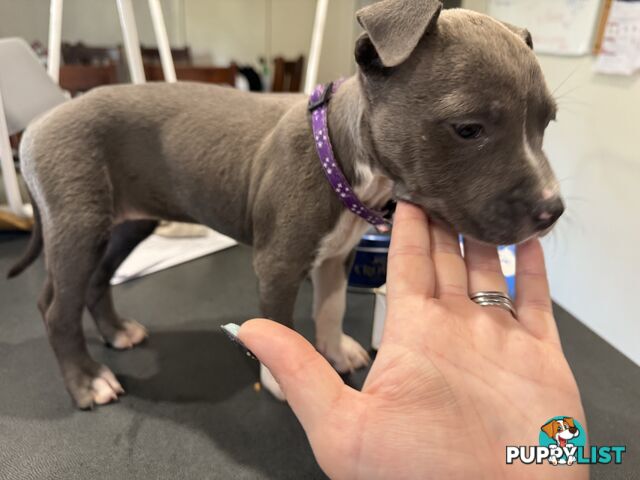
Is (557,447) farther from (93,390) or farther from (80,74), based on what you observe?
(80,74)

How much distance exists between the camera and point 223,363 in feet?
5.03

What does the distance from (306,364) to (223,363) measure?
0.85 meters

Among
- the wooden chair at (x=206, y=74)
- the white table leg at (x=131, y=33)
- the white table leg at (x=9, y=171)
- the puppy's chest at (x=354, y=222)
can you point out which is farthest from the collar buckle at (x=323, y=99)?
the wooden chair at (x=206, y=74)

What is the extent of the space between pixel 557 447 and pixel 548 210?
0.38 meters

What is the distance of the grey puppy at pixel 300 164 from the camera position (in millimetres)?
855

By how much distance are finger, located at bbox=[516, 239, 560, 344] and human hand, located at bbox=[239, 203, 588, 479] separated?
0.04 ft

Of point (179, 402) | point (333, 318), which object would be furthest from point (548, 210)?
point (179, 402)

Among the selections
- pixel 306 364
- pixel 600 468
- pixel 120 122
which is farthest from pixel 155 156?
pixel 600 468

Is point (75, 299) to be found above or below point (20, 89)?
below

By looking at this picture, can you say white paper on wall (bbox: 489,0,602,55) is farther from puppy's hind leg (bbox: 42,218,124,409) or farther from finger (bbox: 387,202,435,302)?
puppy's hind leg (bbox: 42,218,124,409)

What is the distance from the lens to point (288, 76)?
515cm

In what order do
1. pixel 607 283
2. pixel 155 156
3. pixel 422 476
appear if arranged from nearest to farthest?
pixel 422 476 → pixel 155 156 → pixel 607 283

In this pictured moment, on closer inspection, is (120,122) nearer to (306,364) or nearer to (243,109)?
(243,109)

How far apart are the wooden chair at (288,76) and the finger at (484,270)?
4.33 metres
